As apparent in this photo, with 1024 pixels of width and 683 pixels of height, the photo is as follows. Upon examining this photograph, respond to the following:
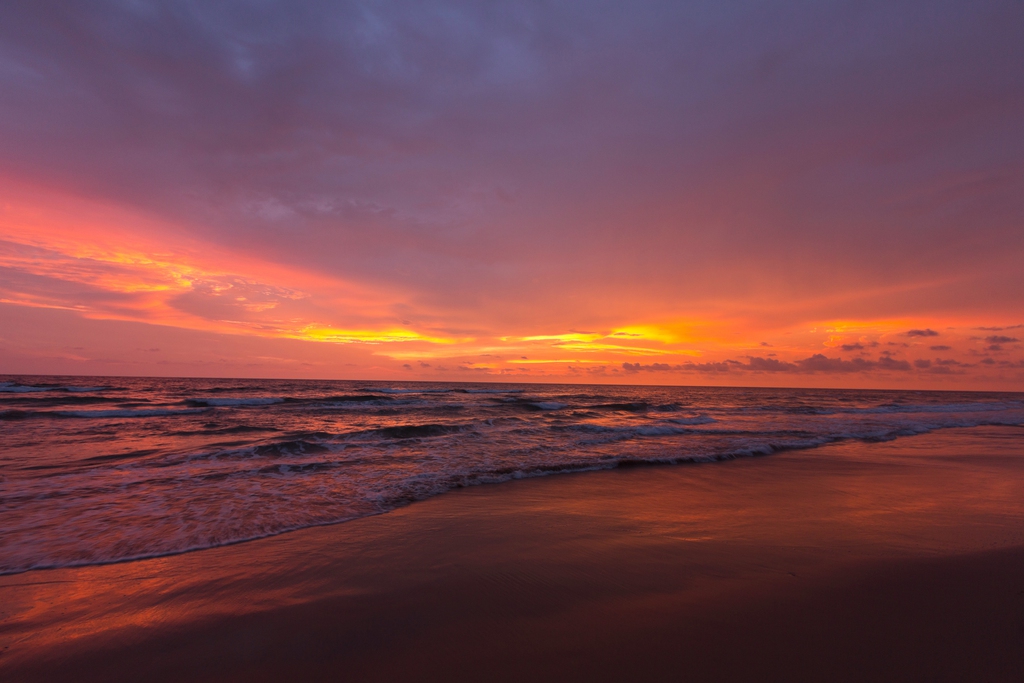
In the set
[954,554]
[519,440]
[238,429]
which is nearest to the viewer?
[954,554]

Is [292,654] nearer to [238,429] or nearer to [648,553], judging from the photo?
[648,553]

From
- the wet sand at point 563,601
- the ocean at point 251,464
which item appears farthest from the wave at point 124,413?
the wet sand at point 563,601

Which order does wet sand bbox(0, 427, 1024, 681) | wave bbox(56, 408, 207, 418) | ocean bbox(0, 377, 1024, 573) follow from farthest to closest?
1. wave bbox(56, 408, 207, 418)
2. ocean bbox(0, 377, 1024, 573)
3. wet sand bbox(0, 427, 1024, 681)

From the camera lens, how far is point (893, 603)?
3.99 meters

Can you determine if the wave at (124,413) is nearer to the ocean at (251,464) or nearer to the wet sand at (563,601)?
the ocean at (251,464)

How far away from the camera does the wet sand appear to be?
3.19 meters

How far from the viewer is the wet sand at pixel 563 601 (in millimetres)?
3188

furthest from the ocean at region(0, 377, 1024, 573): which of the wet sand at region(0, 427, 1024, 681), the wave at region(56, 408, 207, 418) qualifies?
the wave at region(56, 408, 207, 418)

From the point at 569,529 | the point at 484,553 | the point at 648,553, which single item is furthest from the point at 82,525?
the point at 648,553

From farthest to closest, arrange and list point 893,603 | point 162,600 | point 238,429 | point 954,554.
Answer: point 238,429
point 954,554
point 162,600
point 893,603

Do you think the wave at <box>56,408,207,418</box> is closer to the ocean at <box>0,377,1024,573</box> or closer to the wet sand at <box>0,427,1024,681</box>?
the ocean at <box>0,377,1024,573</box>

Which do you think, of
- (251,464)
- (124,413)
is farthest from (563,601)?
(124,413)

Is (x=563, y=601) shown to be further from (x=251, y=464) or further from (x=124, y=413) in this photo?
(x=124, y=413)

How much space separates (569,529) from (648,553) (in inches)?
49.2
